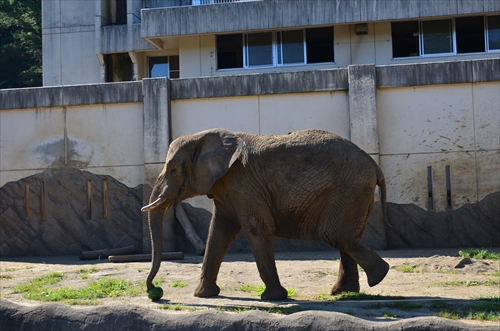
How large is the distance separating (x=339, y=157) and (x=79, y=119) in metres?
8.30

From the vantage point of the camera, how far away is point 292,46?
2180 centimetres

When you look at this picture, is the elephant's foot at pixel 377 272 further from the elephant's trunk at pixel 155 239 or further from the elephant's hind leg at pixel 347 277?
the elephant's trunk at pixel 155 239

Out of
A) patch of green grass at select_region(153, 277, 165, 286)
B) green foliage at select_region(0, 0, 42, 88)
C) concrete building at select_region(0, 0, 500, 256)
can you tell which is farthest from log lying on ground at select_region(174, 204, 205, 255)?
green foliage at select_region(0, 0, 42, 88)

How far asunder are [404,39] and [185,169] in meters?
14.4

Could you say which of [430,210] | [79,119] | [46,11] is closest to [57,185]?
[79,119]

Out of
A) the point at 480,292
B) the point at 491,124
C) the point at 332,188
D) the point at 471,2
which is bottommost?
the point at 480,292

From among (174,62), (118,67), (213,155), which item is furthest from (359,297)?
(118,67)

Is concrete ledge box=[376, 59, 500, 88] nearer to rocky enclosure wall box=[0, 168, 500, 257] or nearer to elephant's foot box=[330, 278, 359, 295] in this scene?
rocky enclosure wall box=[0, 168, 500, 257]

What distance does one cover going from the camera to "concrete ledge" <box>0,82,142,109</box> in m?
15.1

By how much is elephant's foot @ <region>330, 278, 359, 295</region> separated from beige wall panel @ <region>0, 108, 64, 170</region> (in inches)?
328

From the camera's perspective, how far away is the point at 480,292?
8.85 meters

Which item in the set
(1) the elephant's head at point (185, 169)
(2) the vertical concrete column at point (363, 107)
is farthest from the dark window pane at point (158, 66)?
(1) the elephant's head at point (185, 169)

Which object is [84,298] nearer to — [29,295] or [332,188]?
[29,295]

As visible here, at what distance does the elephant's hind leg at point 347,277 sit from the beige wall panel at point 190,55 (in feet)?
46.9
